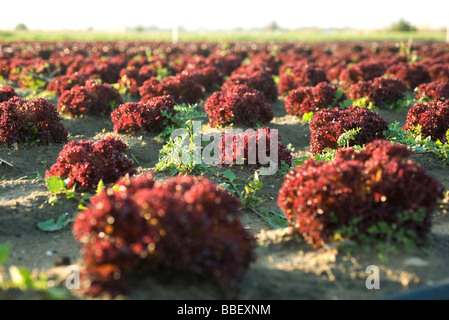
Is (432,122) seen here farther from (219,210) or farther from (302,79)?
(302,79)

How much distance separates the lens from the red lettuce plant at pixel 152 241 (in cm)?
299

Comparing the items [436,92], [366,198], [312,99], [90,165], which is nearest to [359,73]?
[436,92]

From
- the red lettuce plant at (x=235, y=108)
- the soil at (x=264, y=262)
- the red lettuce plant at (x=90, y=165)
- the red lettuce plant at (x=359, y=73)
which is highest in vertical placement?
the red lettuce plant at (x=359, y=73)

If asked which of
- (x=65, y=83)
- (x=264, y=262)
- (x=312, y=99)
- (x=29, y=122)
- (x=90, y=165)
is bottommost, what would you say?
(x=264, y=262)

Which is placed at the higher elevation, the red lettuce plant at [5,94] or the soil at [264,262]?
the red lettuce plant at [5,94]

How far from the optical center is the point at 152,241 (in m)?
2.98

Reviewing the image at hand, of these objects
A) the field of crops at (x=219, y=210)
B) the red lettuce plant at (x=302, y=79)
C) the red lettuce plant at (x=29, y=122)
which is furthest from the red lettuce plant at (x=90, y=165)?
the red lettuce plant at (x=302, y=79)

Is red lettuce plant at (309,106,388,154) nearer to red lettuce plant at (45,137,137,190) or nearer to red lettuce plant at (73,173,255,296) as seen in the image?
red lettuce plant at (45,137,137,190)

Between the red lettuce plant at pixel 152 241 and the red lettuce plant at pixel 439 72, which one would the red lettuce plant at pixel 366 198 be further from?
the red lettuce plant at pixel 439 72

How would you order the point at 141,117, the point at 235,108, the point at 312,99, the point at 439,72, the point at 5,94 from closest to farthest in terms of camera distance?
1. the point at 141,117
2. the point at 235,108
3. the point at 5,94
4. the point at 312,99
5. the point at 439,72

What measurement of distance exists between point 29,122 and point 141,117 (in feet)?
6.14

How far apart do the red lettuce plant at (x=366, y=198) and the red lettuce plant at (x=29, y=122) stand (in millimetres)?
5013

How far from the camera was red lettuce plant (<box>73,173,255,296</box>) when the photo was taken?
2.99 m

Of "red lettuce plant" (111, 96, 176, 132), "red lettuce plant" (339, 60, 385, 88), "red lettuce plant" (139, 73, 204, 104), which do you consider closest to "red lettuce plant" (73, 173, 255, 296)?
"red lettuce plant" (111, 96, 176, 132)
